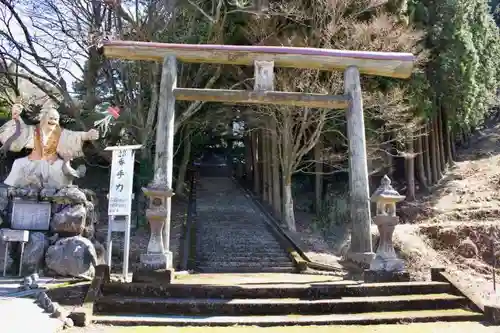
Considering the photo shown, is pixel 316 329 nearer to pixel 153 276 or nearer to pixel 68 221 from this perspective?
pixel 153 276

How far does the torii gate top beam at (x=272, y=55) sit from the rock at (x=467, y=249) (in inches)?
331

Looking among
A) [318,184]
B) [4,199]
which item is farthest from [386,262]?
[318,184]

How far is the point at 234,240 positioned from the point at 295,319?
8.02 meters

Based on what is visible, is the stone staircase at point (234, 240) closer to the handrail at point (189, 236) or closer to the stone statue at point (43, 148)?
the handrail at point (189, 236)

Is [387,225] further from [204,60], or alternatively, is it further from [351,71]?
[204,60]

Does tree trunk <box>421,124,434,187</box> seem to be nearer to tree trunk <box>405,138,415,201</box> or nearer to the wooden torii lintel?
tree trunk <box>405,138,415,201</box>

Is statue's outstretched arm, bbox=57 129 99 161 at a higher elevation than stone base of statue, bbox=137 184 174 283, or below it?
higher

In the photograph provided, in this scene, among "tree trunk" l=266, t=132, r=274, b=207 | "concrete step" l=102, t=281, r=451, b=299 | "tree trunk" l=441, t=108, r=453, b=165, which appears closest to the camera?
"concrete step" l=102, t=281, r=451, b=299

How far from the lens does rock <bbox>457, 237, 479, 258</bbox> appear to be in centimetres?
1482

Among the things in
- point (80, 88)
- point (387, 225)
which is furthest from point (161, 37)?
point (387, 225)

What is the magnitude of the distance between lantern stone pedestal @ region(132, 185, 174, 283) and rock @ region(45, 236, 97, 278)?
171 cm

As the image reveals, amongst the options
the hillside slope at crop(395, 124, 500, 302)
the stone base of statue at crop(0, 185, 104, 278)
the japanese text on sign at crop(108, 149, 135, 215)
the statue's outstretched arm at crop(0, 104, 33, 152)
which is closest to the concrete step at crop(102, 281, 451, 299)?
the japanese text on sign at crop(108, 149, 135, 215)

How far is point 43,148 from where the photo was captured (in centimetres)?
923

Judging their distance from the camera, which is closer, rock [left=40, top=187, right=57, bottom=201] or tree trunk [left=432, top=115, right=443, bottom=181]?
rock [left=40, top=187, right=57, bottom=201]
